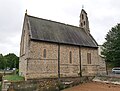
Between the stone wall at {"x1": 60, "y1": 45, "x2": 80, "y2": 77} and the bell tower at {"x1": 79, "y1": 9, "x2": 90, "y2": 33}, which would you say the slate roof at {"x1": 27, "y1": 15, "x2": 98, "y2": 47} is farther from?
the bell tower at {"x1": 79, "y1": 9, "x2": 90, "y2": 33}

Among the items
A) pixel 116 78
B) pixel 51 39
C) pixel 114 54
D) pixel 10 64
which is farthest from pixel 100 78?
pixel 10 64

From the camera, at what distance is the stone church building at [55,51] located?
20514 mm

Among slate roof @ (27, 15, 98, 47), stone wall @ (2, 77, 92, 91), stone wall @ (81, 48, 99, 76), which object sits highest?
slate roof @ (27, 15, 98, 47)

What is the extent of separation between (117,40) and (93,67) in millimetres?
15415

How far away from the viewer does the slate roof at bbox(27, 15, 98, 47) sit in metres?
22.4

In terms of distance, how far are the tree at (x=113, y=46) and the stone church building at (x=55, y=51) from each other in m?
10.5

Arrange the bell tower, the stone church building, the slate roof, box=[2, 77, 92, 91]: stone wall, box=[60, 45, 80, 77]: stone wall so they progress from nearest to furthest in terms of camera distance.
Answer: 1. box=[2, 77, 92, 91]: stone wall
2. the stone church building
3. the slate roof
4. box=[60, 45, 80, 77]: stone wall
5. the bell tower

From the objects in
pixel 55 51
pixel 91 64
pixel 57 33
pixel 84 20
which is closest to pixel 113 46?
pixel 84 20

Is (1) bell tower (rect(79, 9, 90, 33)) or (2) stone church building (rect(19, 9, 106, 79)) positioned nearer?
(2) stone church building (rect(19, 9, 106, 79))

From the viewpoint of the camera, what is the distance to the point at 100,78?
23641 mm

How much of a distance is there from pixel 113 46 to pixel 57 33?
20249 mm

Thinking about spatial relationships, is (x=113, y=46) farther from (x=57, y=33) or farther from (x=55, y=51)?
(x=55, y=51)

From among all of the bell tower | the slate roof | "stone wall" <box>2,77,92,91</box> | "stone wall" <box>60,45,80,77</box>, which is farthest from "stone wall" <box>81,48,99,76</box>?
the bell tower

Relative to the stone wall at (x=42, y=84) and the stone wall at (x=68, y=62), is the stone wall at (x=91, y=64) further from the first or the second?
the stone wall at (x=42, y=84)
